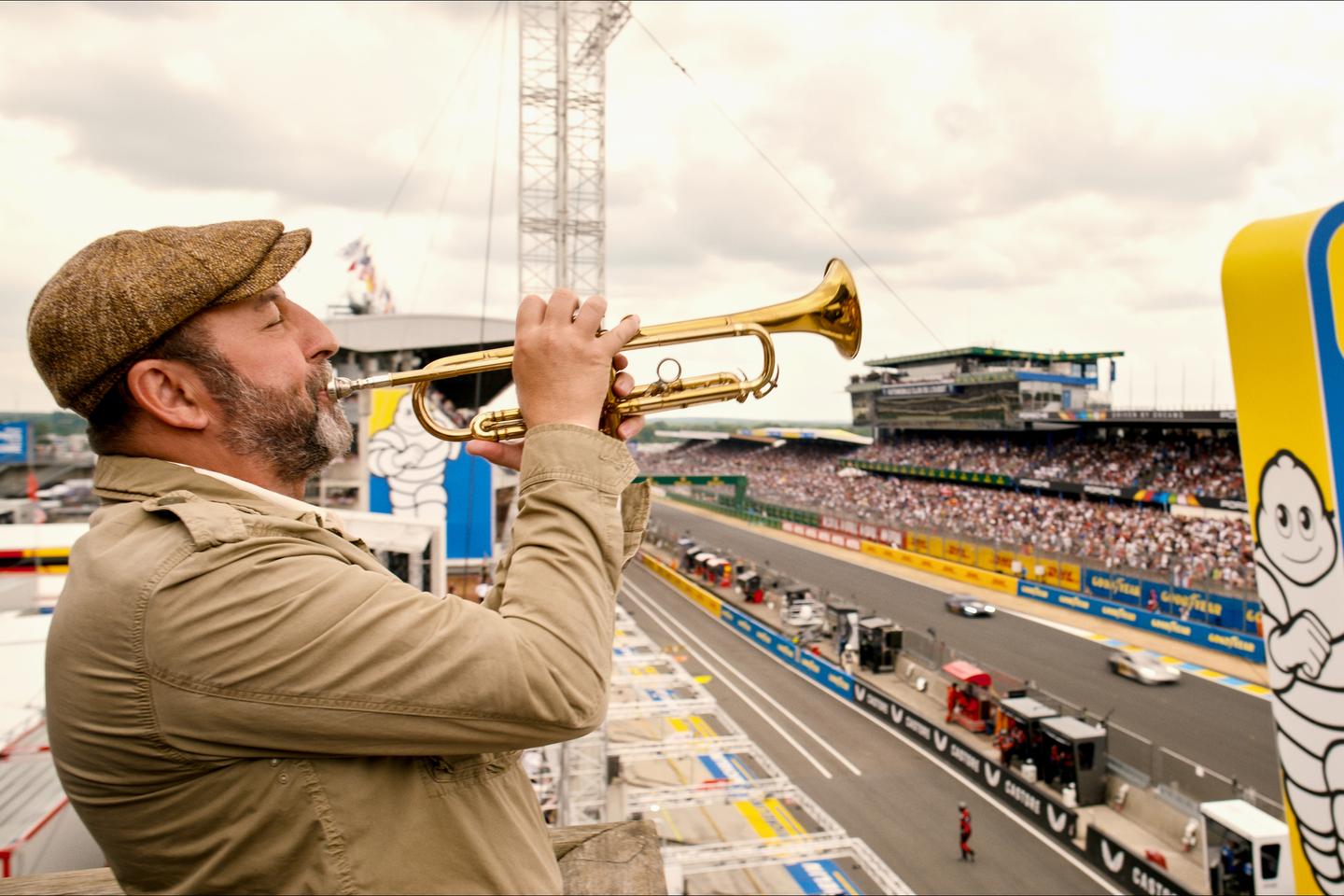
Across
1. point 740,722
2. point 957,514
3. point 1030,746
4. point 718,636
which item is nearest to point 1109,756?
point 1030,746

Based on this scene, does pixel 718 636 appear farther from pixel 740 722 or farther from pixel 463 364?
pixel 463 364

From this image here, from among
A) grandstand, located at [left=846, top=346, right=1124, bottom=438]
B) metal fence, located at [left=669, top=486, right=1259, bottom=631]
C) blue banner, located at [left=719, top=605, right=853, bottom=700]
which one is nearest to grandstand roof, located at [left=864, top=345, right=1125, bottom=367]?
grandstand, located at [left=846, top=346, right=1124, bottom=438]

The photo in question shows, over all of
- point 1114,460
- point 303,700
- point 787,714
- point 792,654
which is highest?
point 1114,460

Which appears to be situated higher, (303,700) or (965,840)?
(303,700)

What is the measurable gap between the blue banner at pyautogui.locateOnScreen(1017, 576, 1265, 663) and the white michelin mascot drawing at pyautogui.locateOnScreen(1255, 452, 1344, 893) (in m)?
14.9

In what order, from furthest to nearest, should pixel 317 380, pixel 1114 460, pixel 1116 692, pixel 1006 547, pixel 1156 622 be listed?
pixel 1114 460
pixel 1006 547
pixel 1156 622
pixel 1116 692
pixel 317 380

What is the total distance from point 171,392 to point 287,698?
1.96 ft

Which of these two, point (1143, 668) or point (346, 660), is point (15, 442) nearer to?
point (346, 660)

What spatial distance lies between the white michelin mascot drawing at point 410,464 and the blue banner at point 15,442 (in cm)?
1360

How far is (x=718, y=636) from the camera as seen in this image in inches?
1013

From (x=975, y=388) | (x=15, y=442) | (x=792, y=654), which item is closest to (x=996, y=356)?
(x=975, y=388)

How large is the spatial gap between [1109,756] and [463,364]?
46.3 feet

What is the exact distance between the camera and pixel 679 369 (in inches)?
95.3

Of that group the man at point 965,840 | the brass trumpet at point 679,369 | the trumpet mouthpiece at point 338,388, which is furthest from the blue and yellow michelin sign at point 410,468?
the trumpet mouthpiece at point 338,388
